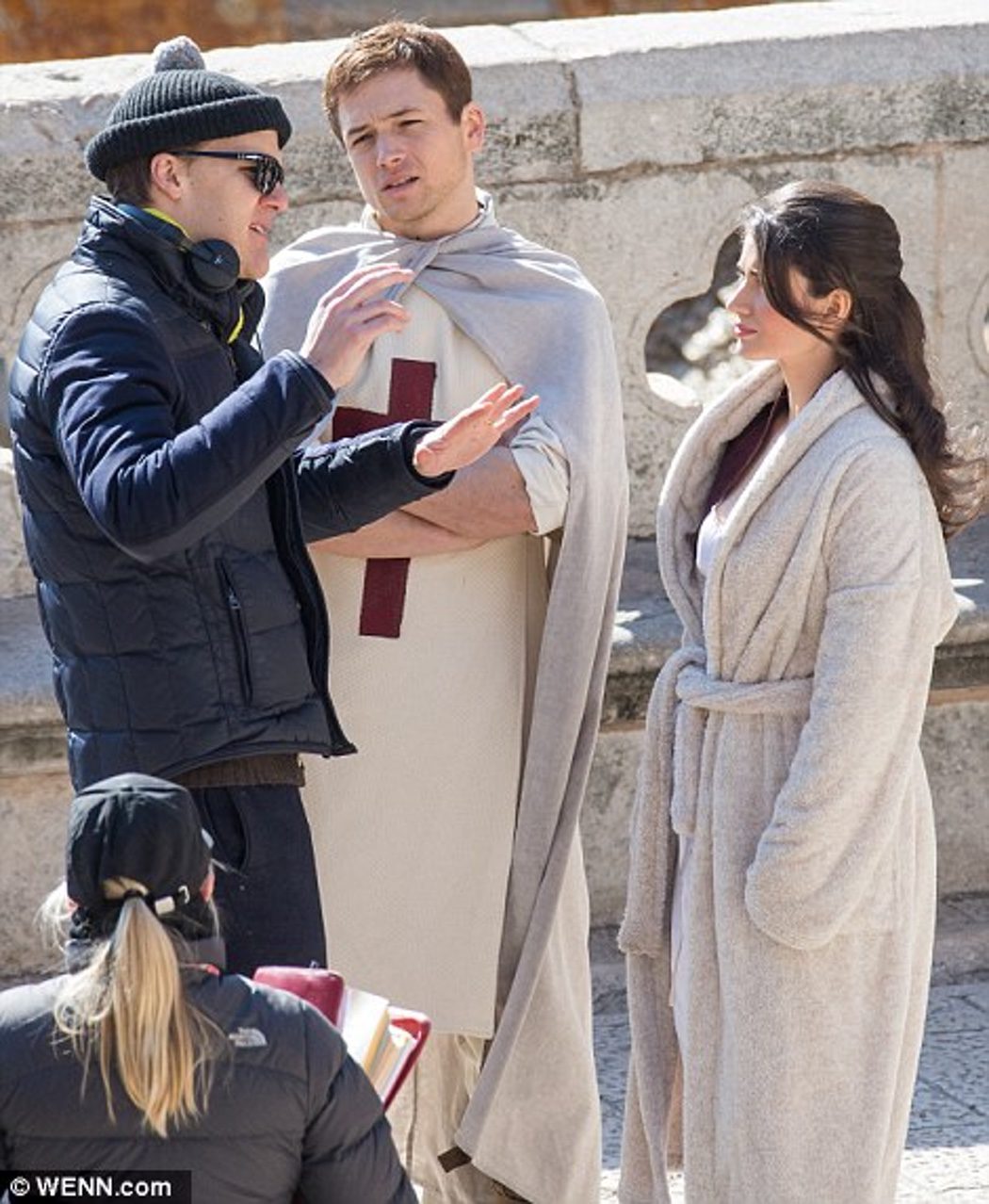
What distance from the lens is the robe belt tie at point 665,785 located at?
4051 mm

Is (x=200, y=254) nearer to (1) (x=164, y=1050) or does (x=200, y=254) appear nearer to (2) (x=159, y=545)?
(2) (x=159, y=545)

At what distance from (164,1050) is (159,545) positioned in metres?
0.74

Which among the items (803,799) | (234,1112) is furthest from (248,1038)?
(803,799)

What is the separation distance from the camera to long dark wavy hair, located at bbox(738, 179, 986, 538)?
3.88 metres

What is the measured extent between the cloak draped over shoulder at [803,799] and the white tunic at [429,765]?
1.12 feet

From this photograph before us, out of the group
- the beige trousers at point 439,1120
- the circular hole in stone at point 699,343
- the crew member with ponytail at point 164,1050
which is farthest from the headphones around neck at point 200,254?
the circular hole in stone at point 699,343

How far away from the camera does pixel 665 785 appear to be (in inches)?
164

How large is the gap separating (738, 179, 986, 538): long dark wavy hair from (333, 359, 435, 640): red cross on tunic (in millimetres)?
664

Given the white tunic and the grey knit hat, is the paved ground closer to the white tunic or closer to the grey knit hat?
the white tunic

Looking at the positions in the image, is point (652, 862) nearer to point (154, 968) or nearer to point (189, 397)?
point (189, 397)

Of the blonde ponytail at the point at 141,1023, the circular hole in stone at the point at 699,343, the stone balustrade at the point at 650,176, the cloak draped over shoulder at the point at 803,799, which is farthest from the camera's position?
the circular hole in stone at the point at 699,343

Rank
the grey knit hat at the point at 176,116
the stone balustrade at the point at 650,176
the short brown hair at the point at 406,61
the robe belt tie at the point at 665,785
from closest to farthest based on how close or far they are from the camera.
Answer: the grey knit hat at the point at 176,116
the robe belt tie at the point at 665,785
the short brown hair at the point at 406,61
the stone balustrade at the point at 650,176

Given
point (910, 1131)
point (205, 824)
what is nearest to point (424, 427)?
point (205, 824)

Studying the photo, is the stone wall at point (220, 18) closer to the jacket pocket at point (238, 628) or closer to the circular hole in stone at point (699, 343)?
the circular hole in stone at point (699, 343)
